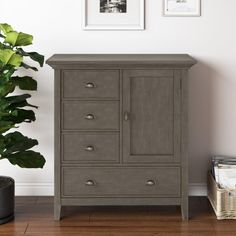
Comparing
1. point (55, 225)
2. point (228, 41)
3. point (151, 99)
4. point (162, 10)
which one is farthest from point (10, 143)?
point (228, 41)

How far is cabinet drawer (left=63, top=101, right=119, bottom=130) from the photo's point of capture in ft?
12.2

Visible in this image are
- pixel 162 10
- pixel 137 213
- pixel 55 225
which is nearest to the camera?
pixel 55 225

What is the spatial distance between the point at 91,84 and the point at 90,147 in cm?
38

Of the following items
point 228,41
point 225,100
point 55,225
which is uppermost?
point 228,41

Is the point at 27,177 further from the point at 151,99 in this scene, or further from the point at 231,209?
the point at 231,209

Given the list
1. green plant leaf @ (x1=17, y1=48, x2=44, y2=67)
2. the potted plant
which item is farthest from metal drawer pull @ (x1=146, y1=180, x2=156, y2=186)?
green plant leaf @ (x1=17, y1=48, x2=44, y2=67)

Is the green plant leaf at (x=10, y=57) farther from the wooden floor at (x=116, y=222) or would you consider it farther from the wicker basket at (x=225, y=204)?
the wicker basket at (x=225, y=204)

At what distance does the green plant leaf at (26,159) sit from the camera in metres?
3.74

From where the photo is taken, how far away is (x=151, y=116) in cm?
374

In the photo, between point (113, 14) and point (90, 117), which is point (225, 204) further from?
point (113, 14)

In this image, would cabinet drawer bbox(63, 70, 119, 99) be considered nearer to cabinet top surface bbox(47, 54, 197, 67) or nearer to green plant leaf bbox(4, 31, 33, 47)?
cabinet top surface bbox(47, 54, 197, 67)

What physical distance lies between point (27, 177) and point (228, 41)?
5.51 feet

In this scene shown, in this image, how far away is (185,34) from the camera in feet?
13.7

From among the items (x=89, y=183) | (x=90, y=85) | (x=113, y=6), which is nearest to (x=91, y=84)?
(x=90, y=85)
